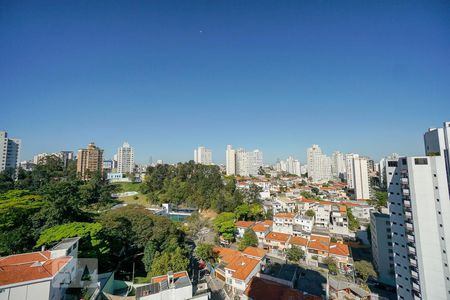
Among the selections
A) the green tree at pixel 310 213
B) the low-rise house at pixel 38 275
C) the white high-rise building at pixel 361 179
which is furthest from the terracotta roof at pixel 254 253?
the white high-rise building at pixel 361 179

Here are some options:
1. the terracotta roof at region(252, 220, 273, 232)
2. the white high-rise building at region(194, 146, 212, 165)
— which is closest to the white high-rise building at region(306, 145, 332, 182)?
the white high-rise building at region(194, 146, 212, 165)

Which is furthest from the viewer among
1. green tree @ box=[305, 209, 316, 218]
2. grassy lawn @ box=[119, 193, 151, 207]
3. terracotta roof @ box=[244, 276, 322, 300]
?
grassy lawn @ box=[119, 193, 151, 207]

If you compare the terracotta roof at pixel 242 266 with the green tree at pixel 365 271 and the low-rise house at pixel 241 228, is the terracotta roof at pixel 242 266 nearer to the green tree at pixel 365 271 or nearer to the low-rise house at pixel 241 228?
the green tree at pixel 365 271

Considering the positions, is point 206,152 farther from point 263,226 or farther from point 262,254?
point 262,254

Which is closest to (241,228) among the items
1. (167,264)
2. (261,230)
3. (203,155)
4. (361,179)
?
(261,230)

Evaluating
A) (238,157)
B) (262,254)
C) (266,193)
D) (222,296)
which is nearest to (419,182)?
(262,254)

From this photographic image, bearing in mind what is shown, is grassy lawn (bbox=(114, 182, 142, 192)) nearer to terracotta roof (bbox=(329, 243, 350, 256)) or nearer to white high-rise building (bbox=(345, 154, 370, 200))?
terracotta roof (bbox=(329, 243, 350, 256))
